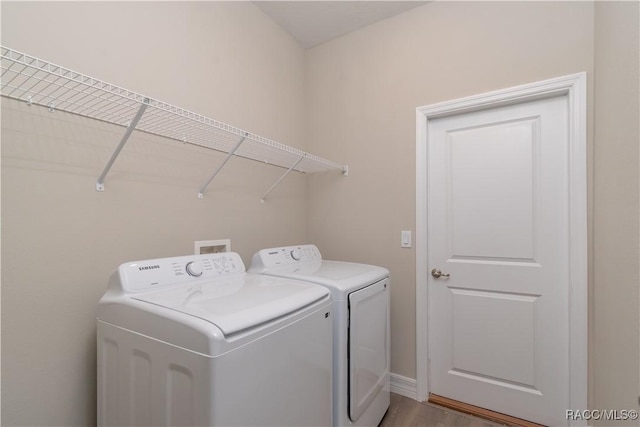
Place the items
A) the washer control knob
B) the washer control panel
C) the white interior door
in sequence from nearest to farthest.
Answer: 1. the washer control panel
2. the washer control knob
3. the white interior door

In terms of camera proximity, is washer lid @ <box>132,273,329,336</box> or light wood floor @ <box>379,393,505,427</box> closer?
washer lid @ <box>132,273,329,336</box>

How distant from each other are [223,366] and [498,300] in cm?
181

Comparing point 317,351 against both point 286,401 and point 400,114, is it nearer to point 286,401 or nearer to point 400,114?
point 286,401

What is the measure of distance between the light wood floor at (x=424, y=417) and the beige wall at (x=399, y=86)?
20 cm

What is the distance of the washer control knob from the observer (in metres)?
1.36

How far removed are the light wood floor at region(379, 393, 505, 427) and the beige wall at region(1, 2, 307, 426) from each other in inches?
58.1

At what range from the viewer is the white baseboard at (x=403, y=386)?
6.90 feet

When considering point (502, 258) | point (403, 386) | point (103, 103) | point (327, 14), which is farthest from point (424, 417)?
point (327, 14)

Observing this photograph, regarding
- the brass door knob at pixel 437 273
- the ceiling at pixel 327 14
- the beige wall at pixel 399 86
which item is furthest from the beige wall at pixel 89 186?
the brass door knob at pixel 437 273

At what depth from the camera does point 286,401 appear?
41.6 inches

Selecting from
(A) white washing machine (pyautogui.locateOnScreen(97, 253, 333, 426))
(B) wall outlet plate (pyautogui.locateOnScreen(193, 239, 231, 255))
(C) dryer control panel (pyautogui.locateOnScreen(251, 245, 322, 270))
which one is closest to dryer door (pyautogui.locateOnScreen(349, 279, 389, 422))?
(A) white washing machine (pyautogui.locateOnScreen(97, 253, 333, 426))

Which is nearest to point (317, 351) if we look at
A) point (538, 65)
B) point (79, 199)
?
point (79, 199)

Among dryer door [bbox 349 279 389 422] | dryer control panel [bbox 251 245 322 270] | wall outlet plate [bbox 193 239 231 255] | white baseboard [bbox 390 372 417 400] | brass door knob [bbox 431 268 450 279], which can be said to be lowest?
white baseboard [bbox 390 372 417 400]

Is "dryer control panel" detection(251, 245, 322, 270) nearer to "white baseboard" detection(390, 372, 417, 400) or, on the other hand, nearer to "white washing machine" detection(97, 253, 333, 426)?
"white washing machine" detection(97, 253, 333, 426)
